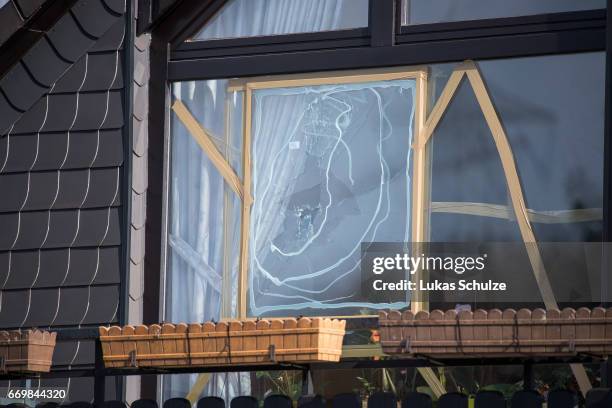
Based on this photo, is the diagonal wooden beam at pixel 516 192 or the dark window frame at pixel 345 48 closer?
the diagonal wooden beam at pixel 516 192

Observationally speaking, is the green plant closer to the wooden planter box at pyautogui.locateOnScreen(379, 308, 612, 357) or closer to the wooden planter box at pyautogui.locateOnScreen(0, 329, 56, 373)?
the wooden planter box at pyautogui.locateOnScreen(0, 329, 56, 373)

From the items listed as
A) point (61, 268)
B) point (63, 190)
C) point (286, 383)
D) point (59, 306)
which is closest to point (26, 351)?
point (59, 306)

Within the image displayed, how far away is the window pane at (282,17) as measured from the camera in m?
11.6

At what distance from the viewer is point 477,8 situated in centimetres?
1127

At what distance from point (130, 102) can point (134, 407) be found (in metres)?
2.87

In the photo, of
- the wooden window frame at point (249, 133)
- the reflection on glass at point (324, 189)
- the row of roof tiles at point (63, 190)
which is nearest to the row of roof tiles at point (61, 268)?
the row of roof tiles at point (63, 190)

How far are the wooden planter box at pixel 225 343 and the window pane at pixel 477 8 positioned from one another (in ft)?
9.38

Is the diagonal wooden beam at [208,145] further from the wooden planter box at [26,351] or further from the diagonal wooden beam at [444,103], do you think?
the wooden planter box at [26,351]

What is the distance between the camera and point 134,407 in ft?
32.1

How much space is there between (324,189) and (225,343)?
7.18ft

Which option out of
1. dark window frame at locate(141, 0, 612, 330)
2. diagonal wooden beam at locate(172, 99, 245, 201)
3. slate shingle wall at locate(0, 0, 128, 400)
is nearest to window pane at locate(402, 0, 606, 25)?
dark window frame at locate(141, 0, 612, 330)

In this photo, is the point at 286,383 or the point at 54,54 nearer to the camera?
the point at 286,383

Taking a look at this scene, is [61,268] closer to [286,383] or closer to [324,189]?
[286,383]

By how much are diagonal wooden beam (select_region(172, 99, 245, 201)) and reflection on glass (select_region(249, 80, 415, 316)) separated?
16 cm
